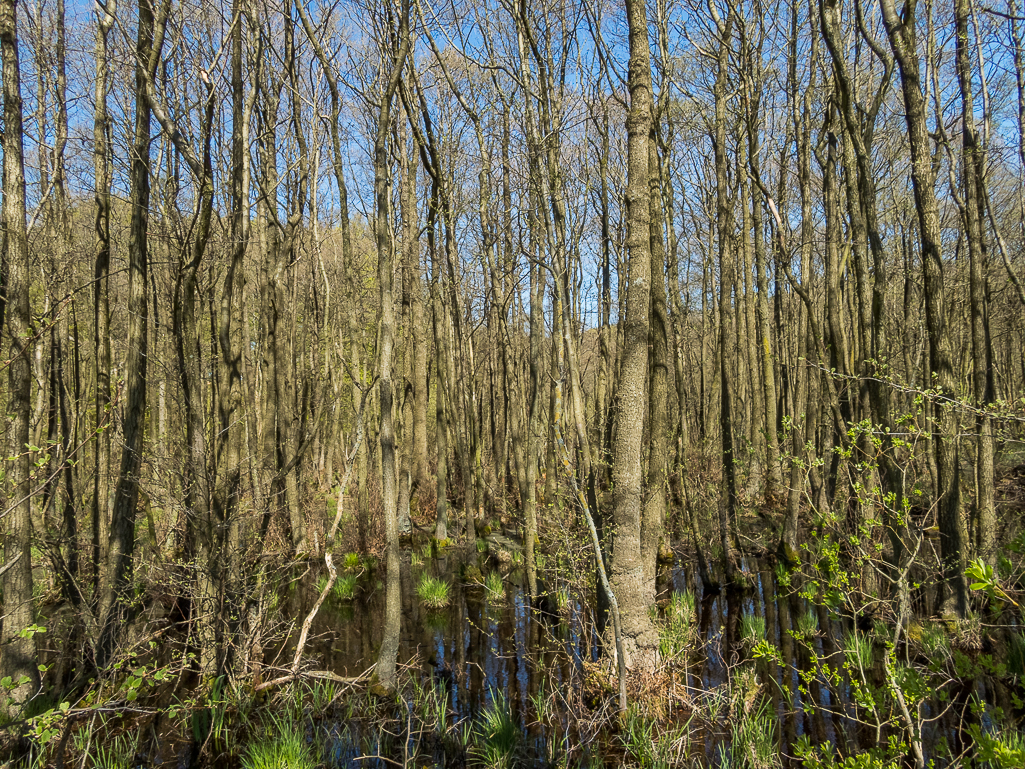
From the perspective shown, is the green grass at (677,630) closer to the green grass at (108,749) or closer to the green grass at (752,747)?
the green grass at (752,747)

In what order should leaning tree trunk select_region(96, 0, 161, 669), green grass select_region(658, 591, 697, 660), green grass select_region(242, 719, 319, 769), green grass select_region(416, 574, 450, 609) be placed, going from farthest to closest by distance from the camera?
green grass select_region(416, 574, 450, 609) → leaning tree trunk select_region(96, 0, 161, 669) → green grass select_region(658, 591, 697, 660) → green grass select_region(242, 719, 319, 769)

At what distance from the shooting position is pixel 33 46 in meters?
8.25

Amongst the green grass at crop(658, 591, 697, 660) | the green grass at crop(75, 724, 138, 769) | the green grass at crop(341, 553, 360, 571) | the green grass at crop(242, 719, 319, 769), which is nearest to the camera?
the green grass at crop(242, 719, 319, 769)

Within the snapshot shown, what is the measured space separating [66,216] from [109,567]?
5.08m

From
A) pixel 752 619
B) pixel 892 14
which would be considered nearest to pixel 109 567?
pixel 752 619

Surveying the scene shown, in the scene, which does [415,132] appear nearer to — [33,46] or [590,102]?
[590,102]

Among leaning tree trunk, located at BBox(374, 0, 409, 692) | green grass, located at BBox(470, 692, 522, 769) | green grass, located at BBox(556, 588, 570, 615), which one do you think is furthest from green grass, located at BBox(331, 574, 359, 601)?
green grass, located at BBox(470, 692, 522, 769)

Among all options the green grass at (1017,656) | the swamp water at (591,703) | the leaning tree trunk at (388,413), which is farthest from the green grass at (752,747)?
the leaning tree trunk at (388,413)

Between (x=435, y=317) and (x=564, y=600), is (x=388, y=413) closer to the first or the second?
(x=564, y=600)

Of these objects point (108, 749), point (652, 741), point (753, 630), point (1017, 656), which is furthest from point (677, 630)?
point (108, 749)

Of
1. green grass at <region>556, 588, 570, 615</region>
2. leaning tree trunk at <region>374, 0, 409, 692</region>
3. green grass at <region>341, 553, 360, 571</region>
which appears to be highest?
leaning tree trunk at <region>374, 0, 409, 692</region>

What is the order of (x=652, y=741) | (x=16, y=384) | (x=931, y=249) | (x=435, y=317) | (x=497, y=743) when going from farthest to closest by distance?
(x=435, y=317) < (x=931, y=249) < (x=16, y=384) < (x=497, y=743) < (x=652, y=741)

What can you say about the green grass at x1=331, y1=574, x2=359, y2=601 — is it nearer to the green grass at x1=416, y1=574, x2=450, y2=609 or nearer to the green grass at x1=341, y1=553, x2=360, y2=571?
the green grass at x1=416, y1=574, x2=450, y2=609

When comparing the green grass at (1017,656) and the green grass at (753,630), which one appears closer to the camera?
the green grass at (1017,656)
